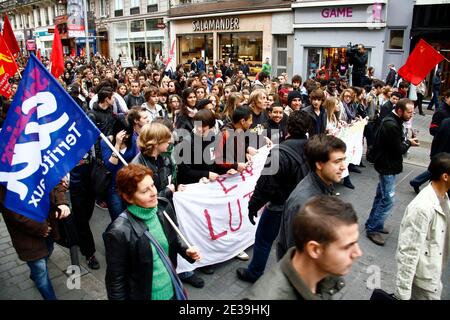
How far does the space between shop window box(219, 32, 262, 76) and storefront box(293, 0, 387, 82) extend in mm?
3006

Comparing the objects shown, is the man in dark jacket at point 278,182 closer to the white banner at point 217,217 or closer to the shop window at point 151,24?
the white banner at point 217,217

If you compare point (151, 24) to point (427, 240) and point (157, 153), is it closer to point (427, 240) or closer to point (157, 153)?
point (157, 153)

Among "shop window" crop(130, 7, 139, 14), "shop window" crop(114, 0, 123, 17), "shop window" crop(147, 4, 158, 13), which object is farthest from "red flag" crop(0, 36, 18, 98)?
"shop window" crop(114, 0, 123, 17)

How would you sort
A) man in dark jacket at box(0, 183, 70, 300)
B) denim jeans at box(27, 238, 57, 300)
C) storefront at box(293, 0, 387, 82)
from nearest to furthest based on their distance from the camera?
man in dark jacket at box(0, 183, 70, 300), denim jeans at box(27, 238, 57, 300), storefront at box(293, 0, 387, 82)

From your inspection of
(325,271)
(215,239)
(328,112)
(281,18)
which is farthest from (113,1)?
(325,271)

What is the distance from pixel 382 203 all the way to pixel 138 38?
31.6 meters

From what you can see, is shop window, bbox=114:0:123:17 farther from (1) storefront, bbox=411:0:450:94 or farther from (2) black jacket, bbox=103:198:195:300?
(2) black jacket, bbox=103:198:195:300

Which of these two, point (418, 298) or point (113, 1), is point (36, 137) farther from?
point (113, 1)

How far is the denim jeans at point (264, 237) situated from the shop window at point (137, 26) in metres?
31.6

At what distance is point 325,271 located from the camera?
1856 millimetres

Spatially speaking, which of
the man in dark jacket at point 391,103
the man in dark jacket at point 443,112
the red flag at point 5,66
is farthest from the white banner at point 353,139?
the red flag at point 5,66

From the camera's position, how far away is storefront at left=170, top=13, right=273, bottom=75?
2173cm

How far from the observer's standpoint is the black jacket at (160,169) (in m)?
3.71

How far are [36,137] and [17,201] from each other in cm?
52
